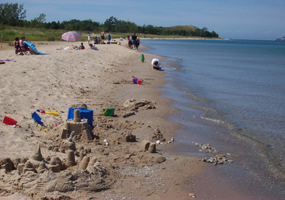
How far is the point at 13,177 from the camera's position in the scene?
13.7 feet

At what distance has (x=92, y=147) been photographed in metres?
6.08

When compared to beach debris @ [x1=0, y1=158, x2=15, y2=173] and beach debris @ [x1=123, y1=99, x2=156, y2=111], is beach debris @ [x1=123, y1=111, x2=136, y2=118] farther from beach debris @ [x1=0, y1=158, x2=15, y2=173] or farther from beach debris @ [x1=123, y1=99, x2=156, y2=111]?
beach debris @ [x1=0, y1=158, x2=15, y2=173]

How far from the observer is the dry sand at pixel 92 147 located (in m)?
4.22

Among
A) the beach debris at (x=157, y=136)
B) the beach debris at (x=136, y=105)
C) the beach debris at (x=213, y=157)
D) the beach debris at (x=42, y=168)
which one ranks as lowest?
the beach debris at (x=213, y=157)

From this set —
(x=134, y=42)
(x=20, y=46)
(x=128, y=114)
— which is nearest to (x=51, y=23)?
(x=134, y=42)

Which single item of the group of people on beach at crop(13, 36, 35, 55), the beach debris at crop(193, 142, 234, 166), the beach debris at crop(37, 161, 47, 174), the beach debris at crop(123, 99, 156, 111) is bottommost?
the beach debris at crop(193, 142, 234, 166)

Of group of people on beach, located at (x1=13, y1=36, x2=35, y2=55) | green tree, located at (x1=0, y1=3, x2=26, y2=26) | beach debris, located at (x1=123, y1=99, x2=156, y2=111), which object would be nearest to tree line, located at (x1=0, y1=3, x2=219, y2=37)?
green tree, located at (x1=0, y1=3, x2=26, y2=26)

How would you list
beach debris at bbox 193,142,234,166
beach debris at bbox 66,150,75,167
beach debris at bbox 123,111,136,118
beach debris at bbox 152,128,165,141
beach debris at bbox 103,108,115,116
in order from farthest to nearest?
beach debris at bbox 123,111,136,118 < beach debris at bbox 103,108,115,116 < beach debris at bbox 152,128,165,141 < beach debris at bbox 193,142,234,166 < beach debris at bbox 66,150,75,167

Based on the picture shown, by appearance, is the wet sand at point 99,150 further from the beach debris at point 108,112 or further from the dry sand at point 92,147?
the beach debris at point 108,112

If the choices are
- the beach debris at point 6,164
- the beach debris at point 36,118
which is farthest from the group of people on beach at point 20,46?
the beach debris at point 6,164

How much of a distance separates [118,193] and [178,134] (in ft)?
11.6

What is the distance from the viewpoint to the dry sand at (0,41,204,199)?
422 cm

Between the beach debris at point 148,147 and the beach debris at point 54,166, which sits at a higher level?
the beach debris at point 54,166

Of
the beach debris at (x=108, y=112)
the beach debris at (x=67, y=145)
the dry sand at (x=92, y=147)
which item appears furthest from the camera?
the beach debris at (x=108, y=112)
